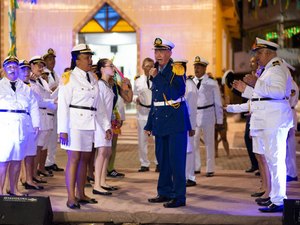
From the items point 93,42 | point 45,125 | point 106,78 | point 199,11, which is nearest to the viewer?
point 106,78

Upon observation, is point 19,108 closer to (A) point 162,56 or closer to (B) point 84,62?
(B) point 84,62

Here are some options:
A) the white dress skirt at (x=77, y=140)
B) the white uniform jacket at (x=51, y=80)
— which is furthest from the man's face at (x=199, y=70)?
the white dress skirt at (x=77, y=140)

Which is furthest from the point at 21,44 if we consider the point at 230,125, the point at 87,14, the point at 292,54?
the point at 292,54

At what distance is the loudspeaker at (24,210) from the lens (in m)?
6.26

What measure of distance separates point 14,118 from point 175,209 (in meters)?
2.39

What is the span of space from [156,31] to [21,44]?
14.8 ft

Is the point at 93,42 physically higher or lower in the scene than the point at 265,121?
higher

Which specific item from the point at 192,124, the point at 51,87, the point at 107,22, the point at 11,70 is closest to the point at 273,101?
the point at 192,124

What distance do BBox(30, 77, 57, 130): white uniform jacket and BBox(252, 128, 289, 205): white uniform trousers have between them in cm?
375

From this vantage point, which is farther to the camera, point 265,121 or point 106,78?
point 106,78

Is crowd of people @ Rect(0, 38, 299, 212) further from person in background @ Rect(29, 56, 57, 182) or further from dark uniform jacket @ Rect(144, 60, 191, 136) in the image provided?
person in background @ Rect(29, 56, 57, 182)

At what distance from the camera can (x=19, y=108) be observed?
726cm

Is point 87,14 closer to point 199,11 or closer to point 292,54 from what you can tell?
point 199,11

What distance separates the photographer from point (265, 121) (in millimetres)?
6840
